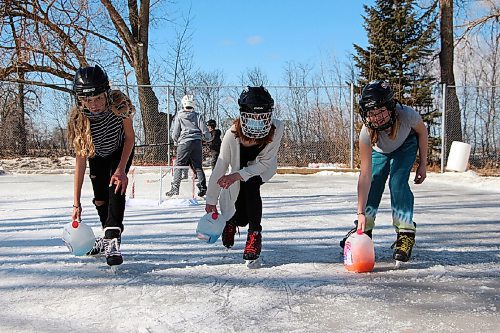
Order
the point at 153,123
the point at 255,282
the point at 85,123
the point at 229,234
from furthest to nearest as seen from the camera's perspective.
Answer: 1. the point at 153,123
2. the point at 229,234
3. the point at 85,123
4. the point at 255,282

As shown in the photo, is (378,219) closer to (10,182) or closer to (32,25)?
(10,182)

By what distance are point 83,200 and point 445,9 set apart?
13570 mm

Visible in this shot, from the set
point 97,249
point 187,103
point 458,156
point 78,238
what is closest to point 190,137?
point 187,103

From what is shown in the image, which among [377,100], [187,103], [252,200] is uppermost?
[187,103]

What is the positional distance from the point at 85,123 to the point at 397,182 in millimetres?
2205

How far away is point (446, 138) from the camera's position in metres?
12.6

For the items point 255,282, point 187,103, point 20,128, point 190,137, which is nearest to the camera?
point 255,282

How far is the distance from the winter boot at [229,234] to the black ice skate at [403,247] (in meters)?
1.19

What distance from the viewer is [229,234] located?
3721mm

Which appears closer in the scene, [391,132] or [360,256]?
[360,256]

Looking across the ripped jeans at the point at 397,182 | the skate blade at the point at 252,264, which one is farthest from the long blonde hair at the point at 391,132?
the skate blade at the point at 252,264

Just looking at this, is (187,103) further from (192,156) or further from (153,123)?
(153,123)

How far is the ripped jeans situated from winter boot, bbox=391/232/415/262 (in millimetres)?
43

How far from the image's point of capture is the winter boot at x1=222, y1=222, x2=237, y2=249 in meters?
3.71
